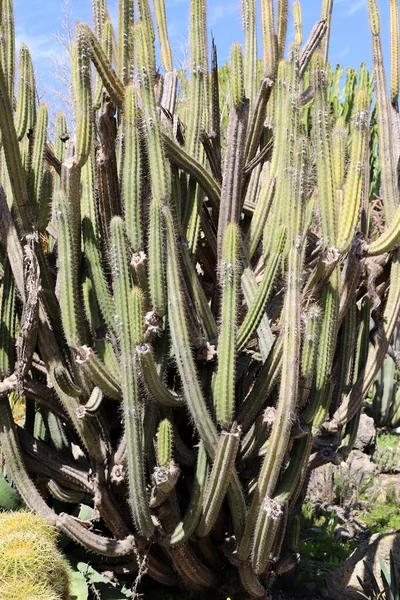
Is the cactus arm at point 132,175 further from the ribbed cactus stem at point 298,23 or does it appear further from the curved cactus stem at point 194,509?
the ribbed cactus stem at point 298,23

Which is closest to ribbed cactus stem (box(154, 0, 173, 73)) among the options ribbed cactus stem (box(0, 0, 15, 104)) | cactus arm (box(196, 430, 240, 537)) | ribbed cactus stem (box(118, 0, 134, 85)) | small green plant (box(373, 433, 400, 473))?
ribbed cactus stem (box(118, 0, 134, 85))

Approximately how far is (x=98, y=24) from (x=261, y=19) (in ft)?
2.96

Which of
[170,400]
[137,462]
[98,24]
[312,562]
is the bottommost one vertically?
[312,562]

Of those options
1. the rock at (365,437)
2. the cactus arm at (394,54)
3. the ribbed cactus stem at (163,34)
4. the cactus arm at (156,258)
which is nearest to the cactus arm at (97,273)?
the cactus arm at (156,258)

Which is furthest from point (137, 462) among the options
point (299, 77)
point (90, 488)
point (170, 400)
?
point (299, 77)

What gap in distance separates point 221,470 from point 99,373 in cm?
69

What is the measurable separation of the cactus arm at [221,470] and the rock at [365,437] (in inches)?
167

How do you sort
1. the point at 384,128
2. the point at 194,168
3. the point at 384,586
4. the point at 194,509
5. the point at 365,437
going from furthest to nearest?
the point at 365,437 < the point at 384,128 < the point at 384,586 < the point at 194,168 < the point at 194,509

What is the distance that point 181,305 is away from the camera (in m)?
3.25

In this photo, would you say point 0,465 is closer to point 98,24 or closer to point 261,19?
point 98,24

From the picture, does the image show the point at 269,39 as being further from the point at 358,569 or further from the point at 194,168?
the point at 358,569

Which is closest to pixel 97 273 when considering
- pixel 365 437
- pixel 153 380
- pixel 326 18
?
pixel 153 380

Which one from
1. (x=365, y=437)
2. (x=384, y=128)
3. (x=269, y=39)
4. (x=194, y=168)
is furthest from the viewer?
(x=365, y=437)

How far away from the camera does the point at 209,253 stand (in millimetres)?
4219
